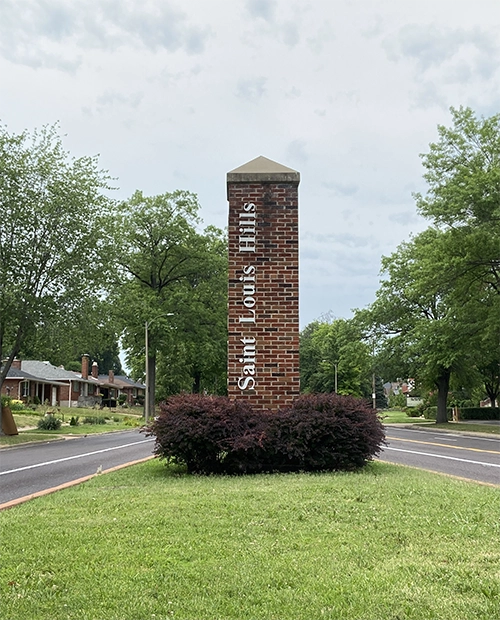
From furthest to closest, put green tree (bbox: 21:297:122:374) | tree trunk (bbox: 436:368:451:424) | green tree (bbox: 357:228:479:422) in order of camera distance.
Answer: tree trunk (bbox: 436:368:451:424) < green tree (bbox: 357:228:479:422) < green tree (bbox: 21:297:122:374)

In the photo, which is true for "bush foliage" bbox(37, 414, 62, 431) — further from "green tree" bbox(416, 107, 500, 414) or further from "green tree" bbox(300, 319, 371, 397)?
"green tree" bbox(300, 319, 371, 397)

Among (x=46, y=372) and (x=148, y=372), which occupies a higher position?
(x=46, y=372)

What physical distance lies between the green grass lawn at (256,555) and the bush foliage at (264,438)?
236 cm

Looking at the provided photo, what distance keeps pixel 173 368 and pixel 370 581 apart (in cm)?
6333

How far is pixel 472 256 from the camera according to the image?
29562 mm

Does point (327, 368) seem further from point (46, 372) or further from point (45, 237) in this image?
point (45, 237)

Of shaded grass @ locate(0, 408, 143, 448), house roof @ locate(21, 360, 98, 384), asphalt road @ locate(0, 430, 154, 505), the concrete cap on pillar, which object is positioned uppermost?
the concrete cap on pillar

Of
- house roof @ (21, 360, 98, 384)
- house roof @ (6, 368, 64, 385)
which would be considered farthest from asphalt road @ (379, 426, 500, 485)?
house roof @ (21, 360, 98, 384)

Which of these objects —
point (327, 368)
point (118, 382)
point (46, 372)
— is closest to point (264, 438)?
point (46, 372)

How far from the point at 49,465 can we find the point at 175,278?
3314cm

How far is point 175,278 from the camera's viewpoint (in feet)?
160

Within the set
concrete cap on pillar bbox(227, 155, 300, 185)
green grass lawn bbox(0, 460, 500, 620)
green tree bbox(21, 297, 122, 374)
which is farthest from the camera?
green tree bbox(21, 297, 122, 374)

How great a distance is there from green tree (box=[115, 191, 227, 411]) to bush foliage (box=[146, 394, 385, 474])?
34.5 meters

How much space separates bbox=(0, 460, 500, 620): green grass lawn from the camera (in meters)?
4.02
